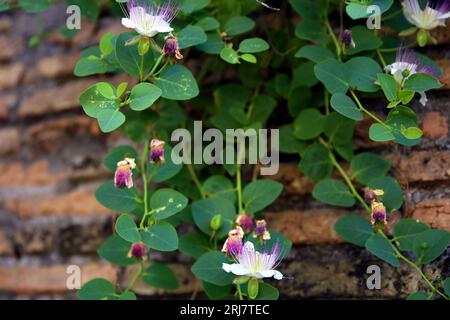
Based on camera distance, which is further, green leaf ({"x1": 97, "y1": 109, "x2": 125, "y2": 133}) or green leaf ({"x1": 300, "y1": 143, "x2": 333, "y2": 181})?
green leaf ({"x1": 300, "y1": 143, "x2": 333, "y2": 181})

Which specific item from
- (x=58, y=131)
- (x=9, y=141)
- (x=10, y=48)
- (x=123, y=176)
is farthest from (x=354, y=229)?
(x=10, y=48)

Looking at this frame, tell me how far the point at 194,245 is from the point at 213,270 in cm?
14

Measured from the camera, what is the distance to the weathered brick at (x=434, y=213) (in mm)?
1123

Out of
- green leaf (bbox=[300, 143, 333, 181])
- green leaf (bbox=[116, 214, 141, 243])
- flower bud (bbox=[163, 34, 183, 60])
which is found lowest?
green leaf (bbox=[116, 214, 141, 243])

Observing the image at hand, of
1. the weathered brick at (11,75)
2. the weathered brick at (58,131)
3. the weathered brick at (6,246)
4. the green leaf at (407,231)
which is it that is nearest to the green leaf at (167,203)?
the green leaf at (407,231)

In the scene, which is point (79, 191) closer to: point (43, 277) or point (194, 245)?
point (43, 277)

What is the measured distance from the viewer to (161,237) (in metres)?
1.01

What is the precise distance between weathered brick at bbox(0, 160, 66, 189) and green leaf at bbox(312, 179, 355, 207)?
63 cm

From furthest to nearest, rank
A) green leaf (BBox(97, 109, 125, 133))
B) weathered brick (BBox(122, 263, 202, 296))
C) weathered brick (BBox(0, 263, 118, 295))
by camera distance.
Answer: weathered brick (BBox(0, 263, 118, 295)) → weathered brick (BBox(122, 263, 202, 296)) → green leaf (BBox(97, 109, 125, 133))

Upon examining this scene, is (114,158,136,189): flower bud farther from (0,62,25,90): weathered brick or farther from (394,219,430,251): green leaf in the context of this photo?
(0,62,25,90): weathered brick

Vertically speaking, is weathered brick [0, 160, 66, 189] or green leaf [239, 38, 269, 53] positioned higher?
green leaf [239, 38, 269, 53]

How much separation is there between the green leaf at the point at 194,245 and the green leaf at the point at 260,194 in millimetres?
94

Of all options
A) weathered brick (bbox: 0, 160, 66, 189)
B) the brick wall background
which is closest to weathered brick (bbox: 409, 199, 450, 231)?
the brick wall background

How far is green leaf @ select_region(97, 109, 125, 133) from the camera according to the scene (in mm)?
959
